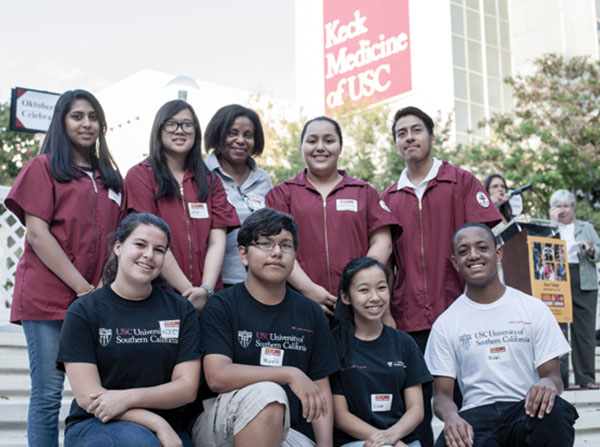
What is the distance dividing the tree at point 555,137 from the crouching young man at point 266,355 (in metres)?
11.9

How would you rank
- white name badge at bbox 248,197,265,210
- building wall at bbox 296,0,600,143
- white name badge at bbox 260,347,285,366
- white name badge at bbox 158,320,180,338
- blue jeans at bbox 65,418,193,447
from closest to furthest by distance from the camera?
blue jeans at bbox 65,418,193,447 → white name badge at bbox 158,320,180,338 → white name badge at bbox 260,347,285,366 → white name badge at bbox 248,197,265,210 → building wall at bbox 296,0,600,143

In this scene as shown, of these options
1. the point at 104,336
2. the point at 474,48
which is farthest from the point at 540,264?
the point at 474,48

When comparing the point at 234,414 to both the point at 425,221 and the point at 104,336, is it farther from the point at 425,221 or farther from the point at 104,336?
the point at 425,221

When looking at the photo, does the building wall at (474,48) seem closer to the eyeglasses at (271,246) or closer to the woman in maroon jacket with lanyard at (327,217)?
the woman in maroon jacket with lanyard at (327,217)

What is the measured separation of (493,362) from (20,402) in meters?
3.40

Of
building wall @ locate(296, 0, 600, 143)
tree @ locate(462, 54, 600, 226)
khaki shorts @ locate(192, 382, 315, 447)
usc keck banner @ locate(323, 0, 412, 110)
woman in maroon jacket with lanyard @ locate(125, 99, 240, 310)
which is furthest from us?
usc keck banner @ locate(323, 0, 412, 110)

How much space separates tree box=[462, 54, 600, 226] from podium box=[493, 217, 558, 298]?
836cm

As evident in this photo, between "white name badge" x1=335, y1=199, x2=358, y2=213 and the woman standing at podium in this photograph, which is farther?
the woman standing at podium

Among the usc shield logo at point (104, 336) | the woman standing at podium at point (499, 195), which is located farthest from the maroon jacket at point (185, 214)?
the woman standing at podium at point (499, 195)

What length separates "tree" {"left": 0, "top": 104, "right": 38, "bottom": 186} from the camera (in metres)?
14.6

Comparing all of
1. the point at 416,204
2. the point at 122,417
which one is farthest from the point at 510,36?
the point at 122,417

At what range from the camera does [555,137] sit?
1417cm

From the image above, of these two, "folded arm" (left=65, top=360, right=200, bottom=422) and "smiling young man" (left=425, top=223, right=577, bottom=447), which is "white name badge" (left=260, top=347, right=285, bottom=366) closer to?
"folded arm" (left=65, top=360, right=200, bottom=422)

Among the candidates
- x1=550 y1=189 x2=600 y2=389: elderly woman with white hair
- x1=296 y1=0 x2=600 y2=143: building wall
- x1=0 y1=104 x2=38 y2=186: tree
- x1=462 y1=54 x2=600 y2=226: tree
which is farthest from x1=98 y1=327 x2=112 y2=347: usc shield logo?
x1=296 y1=0 x2=600 y2=143: building wall
